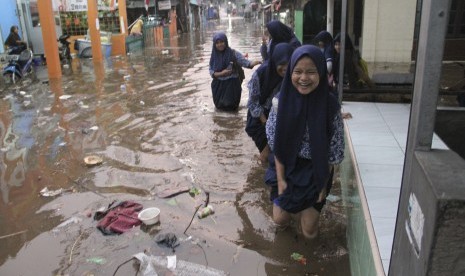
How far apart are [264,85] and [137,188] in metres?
1.90

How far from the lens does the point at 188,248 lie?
3635 mm

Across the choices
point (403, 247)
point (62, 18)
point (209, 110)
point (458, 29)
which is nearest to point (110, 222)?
point (403, 247)

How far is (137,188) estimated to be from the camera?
485 cm

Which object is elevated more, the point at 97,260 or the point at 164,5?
the point at 164,5

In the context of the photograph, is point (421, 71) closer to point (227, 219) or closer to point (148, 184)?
point (227, 219)

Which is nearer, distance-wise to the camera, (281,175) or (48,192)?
(281,175)

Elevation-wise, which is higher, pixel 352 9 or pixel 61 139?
pixel 352 9

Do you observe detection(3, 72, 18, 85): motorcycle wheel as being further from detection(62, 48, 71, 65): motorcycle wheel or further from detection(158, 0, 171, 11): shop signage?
detection(158, 0, 171, 11): shop signage

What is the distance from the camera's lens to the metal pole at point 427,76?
1354 mm

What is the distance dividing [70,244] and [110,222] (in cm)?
43

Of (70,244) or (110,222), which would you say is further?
(110,222)

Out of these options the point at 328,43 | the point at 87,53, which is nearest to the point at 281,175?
the point at 328,43

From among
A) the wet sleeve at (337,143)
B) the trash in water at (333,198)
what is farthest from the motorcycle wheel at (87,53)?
the wet sleeve at (337,143)

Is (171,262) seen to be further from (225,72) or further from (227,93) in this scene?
(227,93)
